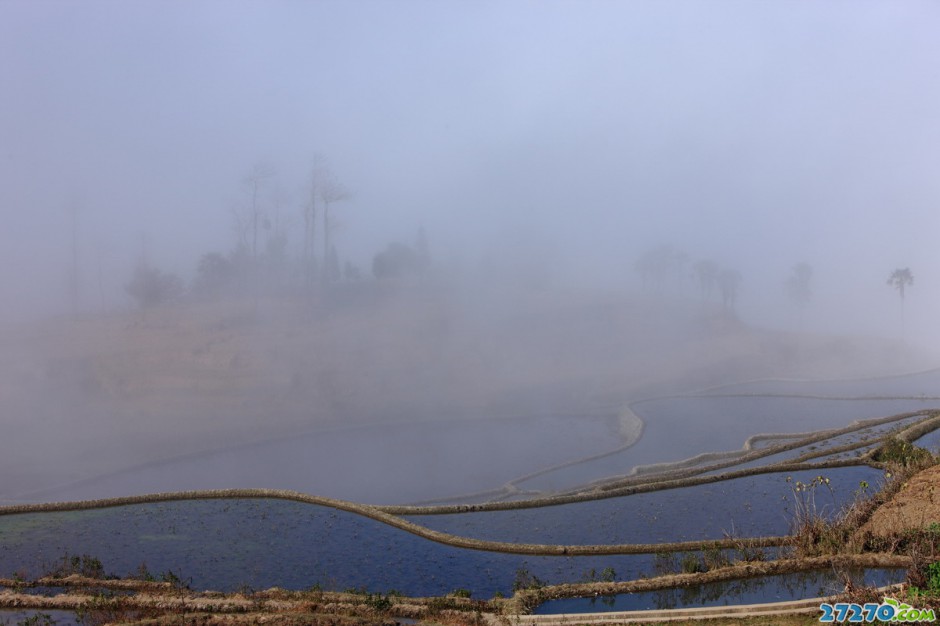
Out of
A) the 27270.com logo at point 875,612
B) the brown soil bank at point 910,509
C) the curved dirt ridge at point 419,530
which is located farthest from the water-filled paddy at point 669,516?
the 27270.com logo at point 875,612

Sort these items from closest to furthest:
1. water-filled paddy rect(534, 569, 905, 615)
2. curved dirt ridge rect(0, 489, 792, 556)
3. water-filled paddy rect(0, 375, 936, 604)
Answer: water-filled paddy rect(534, 569, 905, 615) → water-filled paddy rect(0, 375, 936, 604) → curved dirt ridge rect(0, 489, 792, 556)

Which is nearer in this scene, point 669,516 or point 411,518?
point 669,516

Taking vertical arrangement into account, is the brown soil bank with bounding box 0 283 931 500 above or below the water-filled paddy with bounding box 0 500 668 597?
above

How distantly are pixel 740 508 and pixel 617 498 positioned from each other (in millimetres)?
5557

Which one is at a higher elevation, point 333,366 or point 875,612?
point 333,366

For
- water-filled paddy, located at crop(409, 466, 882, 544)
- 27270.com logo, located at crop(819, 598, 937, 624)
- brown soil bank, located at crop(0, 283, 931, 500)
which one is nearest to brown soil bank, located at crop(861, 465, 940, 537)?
water-filled paddy, located at crop(409, 466, 882, 544)

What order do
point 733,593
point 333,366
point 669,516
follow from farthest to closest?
Answer: 1. point 333,366
2. point 669,516
3. point 733,593

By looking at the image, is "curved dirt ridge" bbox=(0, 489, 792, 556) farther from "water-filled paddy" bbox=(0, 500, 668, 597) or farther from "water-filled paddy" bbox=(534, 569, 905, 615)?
"water-filled paddy" bbox=(534, 569, 905, 615)

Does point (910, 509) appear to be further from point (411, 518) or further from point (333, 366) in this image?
point (333, 366)

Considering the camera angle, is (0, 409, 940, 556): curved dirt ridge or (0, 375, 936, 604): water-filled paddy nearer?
(0, 375, 936, 604): water-filled paddy

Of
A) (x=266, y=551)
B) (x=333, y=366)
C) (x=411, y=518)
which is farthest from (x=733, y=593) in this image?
(x=333, y=366)

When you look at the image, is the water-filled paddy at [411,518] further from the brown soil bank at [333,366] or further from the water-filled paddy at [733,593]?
the brown soil bank at [333,366]

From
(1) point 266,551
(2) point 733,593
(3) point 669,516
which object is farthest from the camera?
(3) point 669,516

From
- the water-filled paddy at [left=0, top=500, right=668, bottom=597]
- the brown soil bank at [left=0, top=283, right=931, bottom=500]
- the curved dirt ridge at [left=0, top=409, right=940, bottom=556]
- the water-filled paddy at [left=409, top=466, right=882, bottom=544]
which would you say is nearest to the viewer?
the water-filled paddy at [left=0, top=500, right=668, bottom=597]
